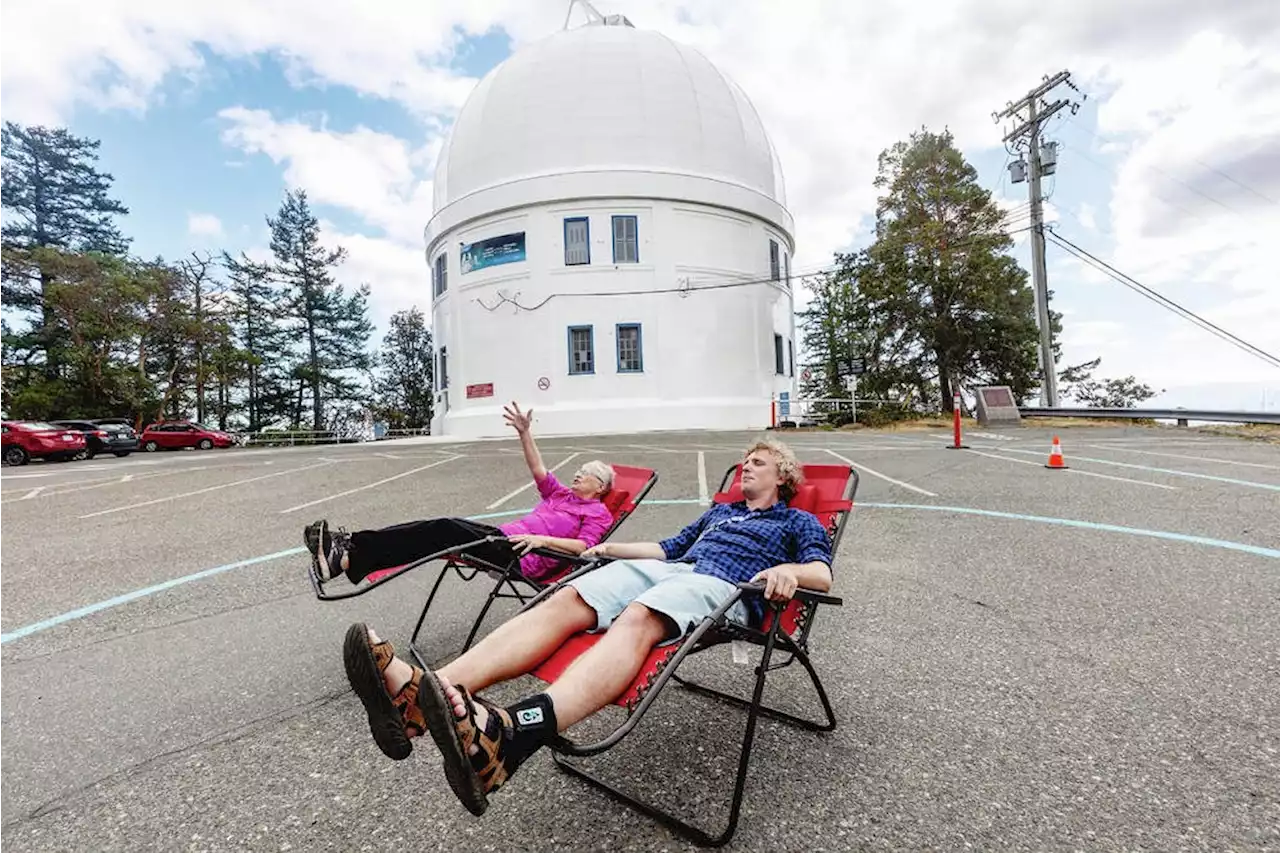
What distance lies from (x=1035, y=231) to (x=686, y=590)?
22925 mm

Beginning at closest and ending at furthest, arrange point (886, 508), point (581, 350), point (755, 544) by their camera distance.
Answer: point (755, 544) < point (886, 508) < point (581, 350)

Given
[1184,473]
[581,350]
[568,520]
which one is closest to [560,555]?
[568,520]

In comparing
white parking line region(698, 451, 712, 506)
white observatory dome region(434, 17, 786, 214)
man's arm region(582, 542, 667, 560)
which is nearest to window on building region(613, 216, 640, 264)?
white observatory dome region(434, 17, 786, 214)

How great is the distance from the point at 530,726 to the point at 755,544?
4.19ft

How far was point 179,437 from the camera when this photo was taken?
27203mm

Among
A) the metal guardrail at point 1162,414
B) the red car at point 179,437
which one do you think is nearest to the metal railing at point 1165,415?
the metal guardrail at point 1162,414

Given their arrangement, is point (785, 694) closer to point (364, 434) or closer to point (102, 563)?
point (102, 563)

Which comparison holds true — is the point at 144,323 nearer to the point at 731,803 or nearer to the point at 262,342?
the point at 262,342

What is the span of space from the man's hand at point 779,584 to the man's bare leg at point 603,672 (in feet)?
1.18

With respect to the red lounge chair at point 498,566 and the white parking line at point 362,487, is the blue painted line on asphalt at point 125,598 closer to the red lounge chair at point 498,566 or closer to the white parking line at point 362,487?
the red lounge chair at point 498,566

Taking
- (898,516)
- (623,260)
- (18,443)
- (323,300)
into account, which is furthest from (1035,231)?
(323,300)

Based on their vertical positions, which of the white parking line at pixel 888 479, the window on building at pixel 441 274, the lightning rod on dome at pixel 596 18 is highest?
the lightning rod on dome at pixel 596 18

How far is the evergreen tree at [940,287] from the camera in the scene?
24109 millimetres

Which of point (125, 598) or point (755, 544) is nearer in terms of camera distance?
point (755, 544)
